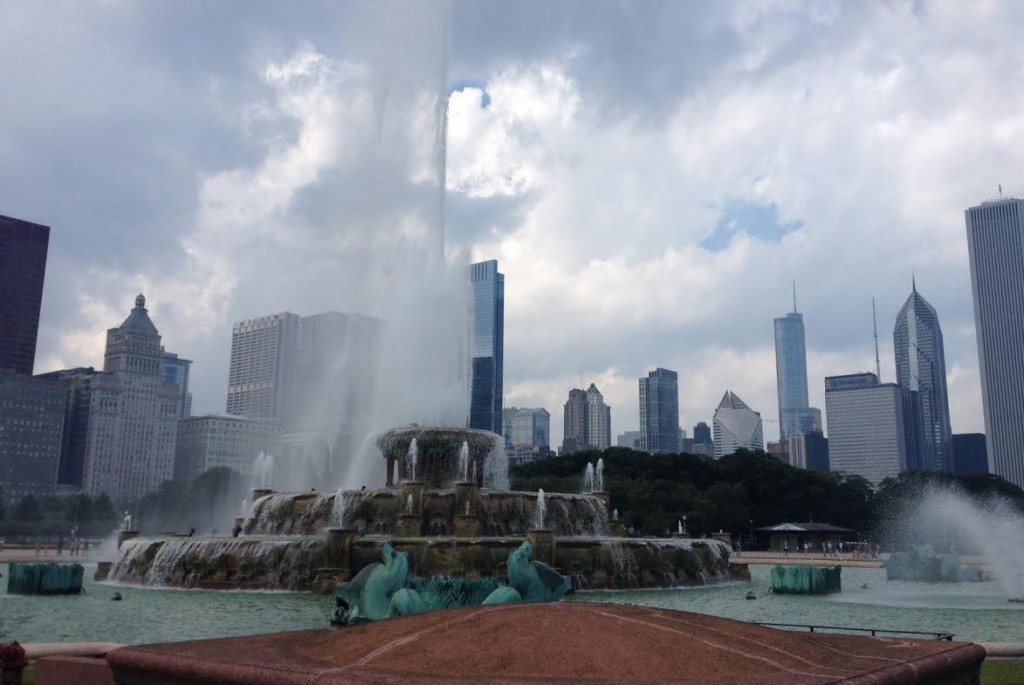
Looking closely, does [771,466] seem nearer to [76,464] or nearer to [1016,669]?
[1016,669]

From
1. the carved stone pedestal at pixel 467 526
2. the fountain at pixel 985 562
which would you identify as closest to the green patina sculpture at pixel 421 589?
the carved stone pedestal at pixel 467 526

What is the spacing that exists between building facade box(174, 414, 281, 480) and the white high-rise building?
4.08 metres

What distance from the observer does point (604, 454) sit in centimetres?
9419

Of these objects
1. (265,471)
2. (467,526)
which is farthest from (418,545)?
(265,471)

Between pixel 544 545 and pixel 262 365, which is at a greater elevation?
pixel 262 365

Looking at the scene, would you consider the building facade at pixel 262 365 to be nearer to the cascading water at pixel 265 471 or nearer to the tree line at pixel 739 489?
the tree line at pixel 739 489

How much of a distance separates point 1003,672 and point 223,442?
575ft

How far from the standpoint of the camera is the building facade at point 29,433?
163125mm

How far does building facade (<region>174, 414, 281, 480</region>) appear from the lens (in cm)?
16925

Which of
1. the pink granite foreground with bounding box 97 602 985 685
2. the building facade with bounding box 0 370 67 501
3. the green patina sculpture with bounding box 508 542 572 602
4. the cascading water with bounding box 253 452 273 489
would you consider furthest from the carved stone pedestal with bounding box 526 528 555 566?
the building facade with bounding box 0 370 67 501

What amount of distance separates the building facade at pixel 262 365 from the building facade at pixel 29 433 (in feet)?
112

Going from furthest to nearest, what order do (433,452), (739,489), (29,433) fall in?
(29,433) → (739,489) → (433,452)

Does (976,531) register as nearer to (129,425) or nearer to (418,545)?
(418,545)

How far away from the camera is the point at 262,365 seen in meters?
183
